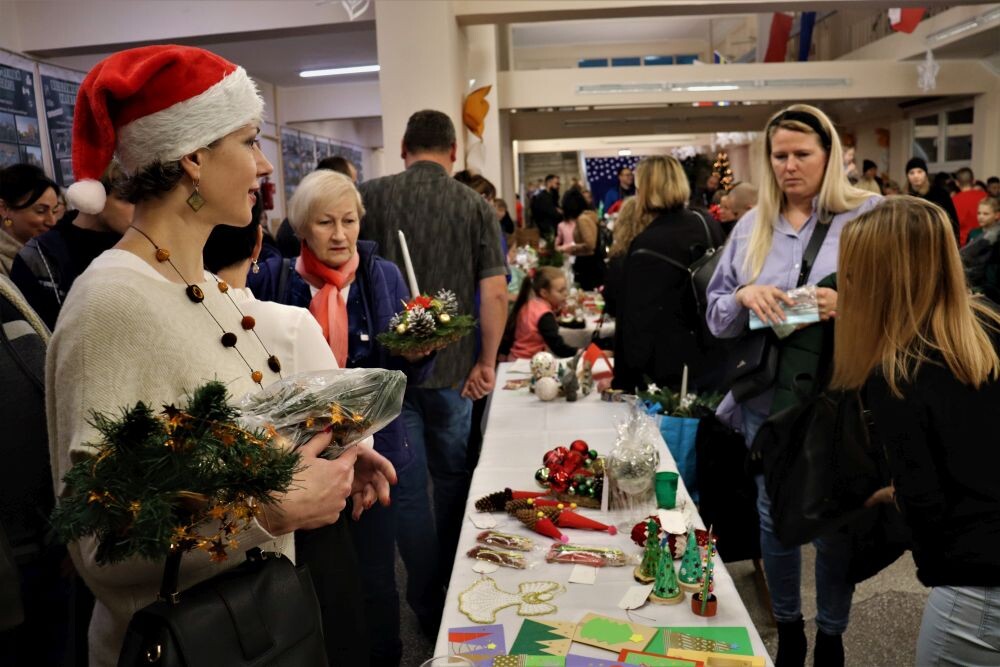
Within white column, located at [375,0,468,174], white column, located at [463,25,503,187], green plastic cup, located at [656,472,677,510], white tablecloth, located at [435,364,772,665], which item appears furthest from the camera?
white column, located at [463,25,503,187]

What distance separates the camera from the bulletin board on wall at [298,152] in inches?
456

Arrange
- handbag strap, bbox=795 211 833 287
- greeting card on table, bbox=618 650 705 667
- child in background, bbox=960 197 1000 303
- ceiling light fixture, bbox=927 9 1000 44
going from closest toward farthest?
1. greeting card on table, bbox=618 650 705 667
2. handbag strap, bbox=795 211 833 287
3. child in background, bbox=960 197 1000 303
4. ceiling light fixture, bbox=927 9 1000 44

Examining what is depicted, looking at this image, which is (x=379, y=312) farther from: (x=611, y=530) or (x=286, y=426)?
(x=286, y=426)

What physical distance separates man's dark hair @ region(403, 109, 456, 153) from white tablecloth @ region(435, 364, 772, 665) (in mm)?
1089

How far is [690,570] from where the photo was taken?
65.1 inches

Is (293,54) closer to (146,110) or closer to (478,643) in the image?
(146,110)

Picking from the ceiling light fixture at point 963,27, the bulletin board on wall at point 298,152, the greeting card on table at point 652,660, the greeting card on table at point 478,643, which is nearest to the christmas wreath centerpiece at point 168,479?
the greeting card on table at point 478,643

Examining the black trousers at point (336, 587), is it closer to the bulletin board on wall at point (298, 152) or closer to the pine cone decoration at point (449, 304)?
the pine cone decoration at point (449, 304)

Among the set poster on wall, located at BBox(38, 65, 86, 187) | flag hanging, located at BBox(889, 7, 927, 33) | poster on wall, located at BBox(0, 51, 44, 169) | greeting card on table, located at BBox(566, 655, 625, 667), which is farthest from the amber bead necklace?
flag hanging, located at BBox(889, 7, 927, 33)

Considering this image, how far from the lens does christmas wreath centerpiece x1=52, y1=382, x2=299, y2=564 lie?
854 mm

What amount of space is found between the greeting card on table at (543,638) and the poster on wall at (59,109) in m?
5.01

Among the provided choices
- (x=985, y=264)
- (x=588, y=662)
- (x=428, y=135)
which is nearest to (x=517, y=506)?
(x=588, y=662)

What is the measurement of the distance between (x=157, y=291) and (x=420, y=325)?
1164 mm

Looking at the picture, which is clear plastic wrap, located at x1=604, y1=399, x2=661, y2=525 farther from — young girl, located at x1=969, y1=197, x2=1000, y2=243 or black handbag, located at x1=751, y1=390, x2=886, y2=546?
young girl, located at x1=969, y1=197, x2=1000, y2=243
